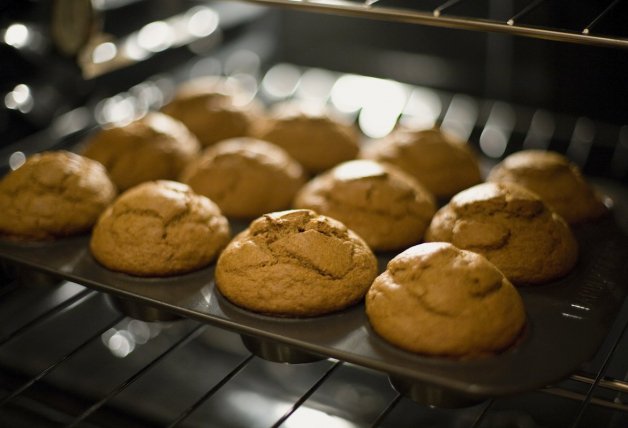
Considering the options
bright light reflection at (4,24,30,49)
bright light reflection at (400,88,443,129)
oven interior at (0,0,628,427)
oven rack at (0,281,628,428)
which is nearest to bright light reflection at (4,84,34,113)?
oven interior at (0,0,628,427)

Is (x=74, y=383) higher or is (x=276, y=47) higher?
(x=276, y=47)

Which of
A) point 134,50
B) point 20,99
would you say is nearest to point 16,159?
point 20,99

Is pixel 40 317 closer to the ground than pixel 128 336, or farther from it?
farther from it

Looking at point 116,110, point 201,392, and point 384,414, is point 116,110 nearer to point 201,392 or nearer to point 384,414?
point 201,392

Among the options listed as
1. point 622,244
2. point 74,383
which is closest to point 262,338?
point 74,383

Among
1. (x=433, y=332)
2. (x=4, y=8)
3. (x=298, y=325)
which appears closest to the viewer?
(x=433, y=332)

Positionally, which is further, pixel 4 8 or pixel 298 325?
pixel 4 8

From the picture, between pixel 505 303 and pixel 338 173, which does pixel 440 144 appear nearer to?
pixel 338 173

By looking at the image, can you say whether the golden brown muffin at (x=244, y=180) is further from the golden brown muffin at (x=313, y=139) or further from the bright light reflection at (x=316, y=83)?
the bright light reflection at (x=316, y=83)

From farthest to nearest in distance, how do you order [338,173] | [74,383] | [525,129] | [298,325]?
[525,129] < [338,173] < [74,383] < [298,325]
